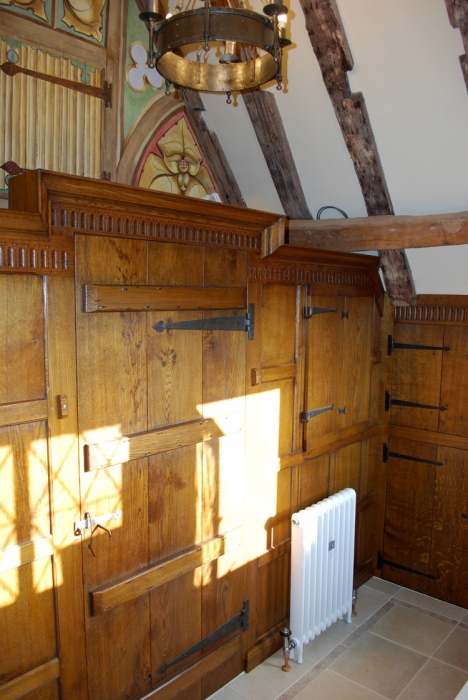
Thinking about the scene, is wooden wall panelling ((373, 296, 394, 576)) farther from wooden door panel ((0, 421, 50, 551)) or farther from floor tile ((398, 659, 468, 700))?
wooden door panel ((0, 421, 50, 551))

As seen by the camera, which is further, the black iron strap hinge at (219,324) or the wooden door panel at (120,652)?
the black iron strap hinge at (219,324)

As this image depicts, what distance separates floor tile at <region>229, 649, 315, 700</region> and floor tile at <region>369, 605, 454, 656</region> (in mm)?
613

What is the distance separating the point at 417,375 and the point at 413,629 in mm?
1639

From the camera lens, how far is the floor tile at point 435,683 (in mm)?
2918

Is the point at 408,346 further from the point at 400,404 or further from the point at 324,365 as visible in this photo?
the point at 324,365

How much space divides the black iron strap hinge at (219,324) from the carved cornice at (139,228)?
1.15ft

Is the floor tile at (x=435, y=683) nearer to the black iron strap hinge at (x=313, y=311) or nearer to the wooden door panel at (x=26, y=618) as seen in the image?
the wooden door panel at (x=26, y=618)

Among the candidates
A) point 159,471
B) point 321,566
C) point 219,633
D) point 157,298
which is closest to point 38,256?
point 157,298

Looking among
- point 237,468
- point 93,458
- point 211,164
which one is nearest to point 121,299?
point 93,458

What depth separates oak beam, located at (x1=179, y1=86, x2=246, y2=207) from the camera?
10.6 feet

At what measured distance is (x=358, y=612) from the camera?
12.1 ft

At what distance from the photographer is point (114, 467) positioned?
2.30m

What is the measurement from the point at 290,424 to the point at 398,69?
1.92m

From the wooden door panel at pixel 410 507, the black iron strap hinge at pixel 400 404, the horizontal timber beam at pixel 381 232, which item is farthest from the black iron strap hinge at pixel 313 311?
the wooden door panel at pixel 410 507
